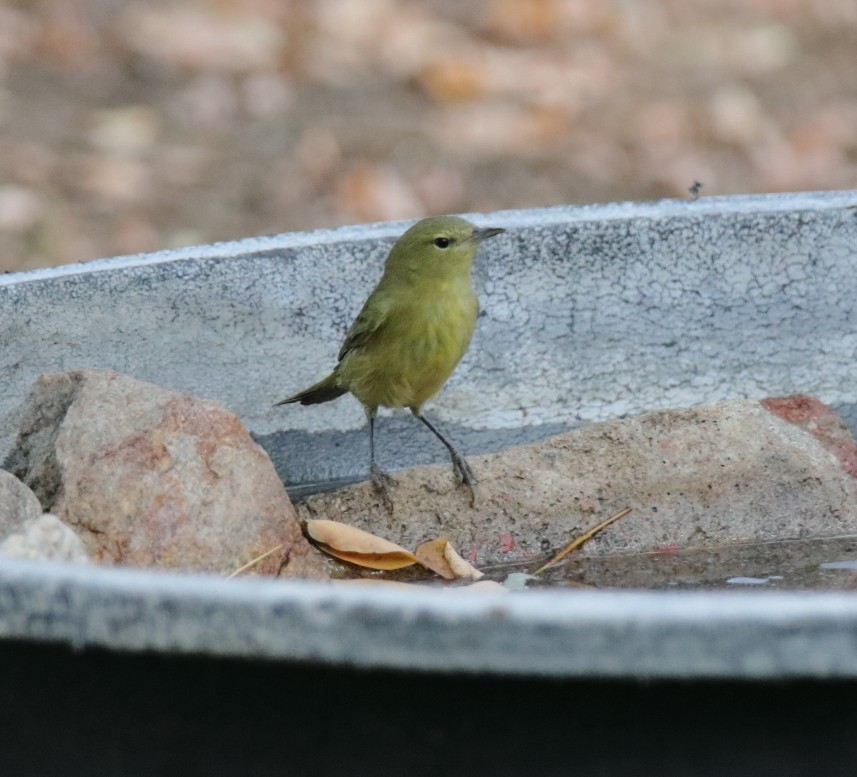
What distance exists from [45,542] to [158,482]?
525 millimetres

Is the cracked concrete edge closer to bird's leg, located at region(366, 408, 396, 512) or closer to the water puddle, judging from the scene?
the water puddle

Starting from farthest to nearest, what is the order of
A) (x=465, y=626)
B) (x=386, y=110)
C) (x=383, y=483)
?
(x=386, y=110)
(x=383, y=483)
(x=465, y=626)

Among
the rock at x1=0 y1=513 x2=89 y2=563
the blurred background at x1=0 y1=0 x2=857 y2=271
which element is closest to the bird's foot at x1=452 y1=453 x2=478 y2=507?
the rock at x1=0 y1=513 x2=89 y2=563

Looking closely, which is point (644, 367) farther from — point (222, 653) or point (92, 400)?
point (222, 653)

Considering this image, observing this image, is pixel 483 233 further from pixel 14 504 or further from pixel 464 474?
pixel 14 504

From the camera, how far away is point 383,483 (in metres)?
2.69

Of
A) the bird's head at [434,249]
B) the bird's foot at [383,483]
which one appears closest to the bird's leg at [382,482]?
the bird's foot at [383,483]

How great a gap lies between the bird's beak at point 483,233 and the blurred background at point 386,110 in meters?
3.73

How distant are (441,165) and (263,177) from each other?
0.88 metres

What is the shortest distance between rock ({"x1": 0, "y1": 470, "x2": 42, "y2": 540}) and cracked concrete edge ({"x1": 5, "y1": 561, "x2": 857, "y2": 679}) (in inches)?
26.6

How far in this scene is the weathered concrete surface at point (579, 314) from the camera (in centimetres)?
274

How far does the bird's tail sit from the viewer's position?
118 inches

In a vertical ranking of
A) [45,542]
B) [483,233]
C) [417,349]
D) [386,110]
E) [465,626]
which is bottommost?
[386,110]

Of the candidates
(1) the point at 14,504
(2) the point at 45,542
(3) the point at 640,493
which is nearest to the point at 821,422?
(3) the point at 640,493
